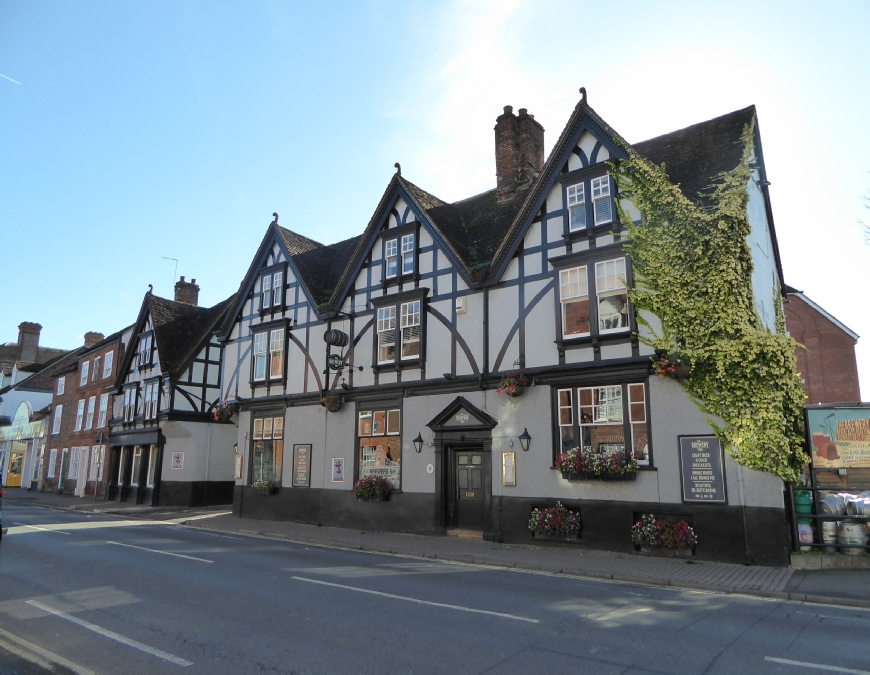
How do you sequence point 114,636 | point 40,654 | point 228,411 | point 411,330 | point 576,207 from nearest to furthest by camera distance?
point 40,654 → point 114,636 → point 576,207 → point 411,330 → point 228,411

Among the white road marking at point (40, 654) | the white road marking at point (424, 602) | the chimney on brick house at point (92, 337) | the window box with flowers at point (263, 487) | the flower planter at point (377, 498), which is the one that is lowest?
the white road marking at point (40, 654)

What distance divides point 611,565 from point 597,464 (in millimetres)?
2640

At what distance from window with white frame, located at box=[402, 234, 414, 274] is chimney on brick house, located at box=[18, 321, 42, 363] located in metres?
55.6

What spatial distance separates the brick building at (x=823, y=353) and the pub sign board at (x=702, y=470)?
2358 cm

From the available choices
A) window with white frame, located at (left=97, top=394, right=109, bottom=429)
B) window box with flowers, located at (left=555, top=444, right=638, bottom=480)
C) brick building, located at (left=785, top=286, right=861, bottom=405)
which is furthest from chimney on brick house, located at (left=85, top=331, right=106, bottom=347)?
brick building, located at (left=785, top=286, right=861, bottom=405)

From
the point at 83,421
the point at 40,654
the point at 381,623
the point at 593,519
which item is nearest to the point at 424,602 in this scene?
the point at 381,623

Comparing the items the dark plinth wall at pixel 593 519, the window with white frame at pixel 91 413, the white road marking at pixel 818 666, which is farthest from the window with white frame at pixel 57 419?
the white road marking at pixel 818 666

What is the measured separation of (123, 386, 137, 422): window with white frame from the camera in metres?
34.2

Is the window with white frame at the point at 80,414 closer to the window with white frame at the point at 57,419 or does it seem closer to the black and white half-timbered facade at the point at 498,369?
the window with white frame at the point at 57,419

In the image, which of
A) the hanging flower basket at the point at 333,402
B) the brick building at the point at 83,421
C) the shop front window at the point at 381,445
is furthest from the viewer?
the brick building at the point at 83,421

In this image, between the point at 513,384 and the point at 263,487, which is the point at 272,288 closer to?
the point at 263,487

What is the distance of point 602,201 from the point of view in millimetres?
16766

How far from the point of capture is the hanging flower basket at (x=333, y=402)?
2145 centimetres

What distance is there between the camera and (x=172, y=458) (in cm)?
3072
